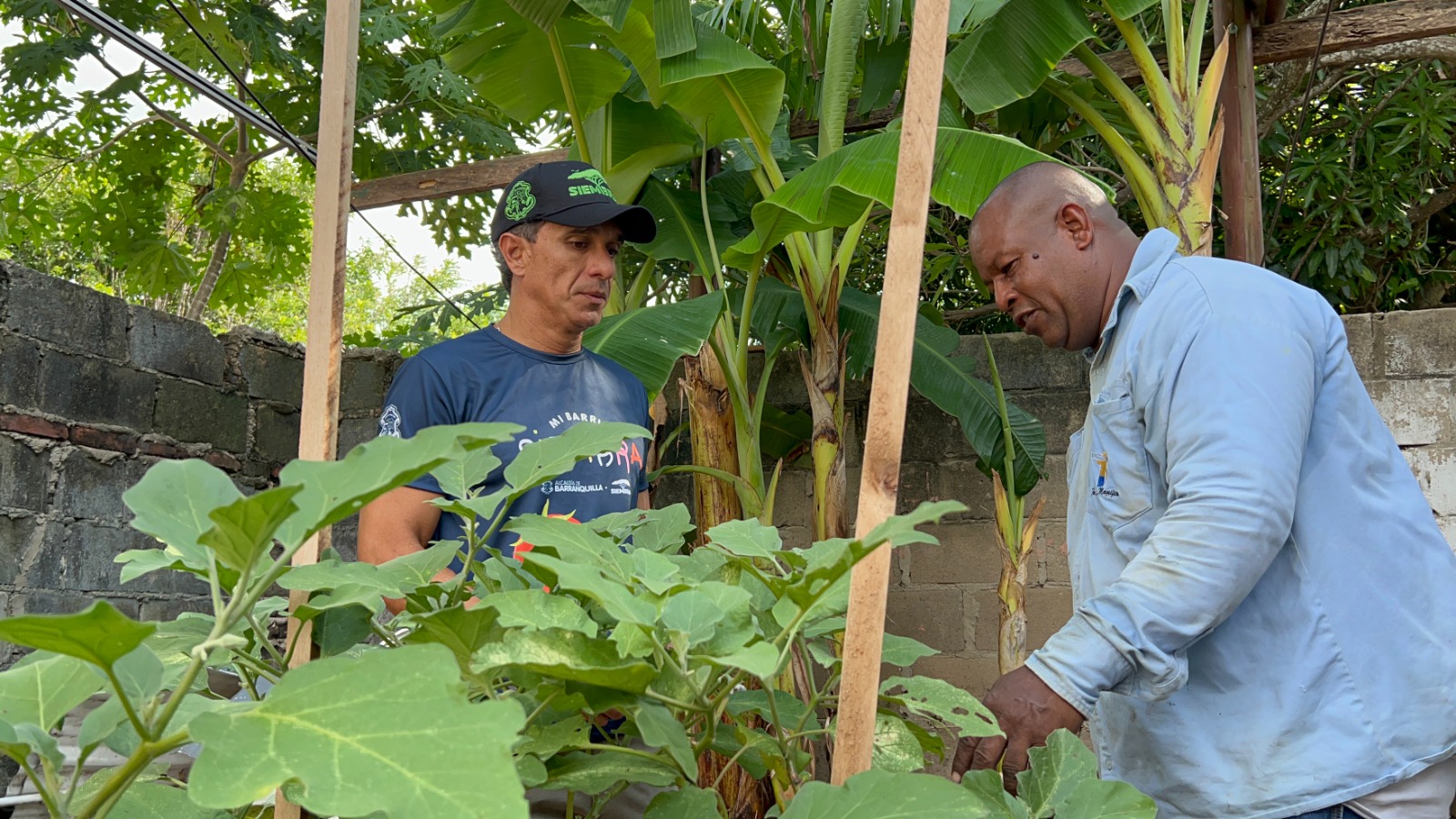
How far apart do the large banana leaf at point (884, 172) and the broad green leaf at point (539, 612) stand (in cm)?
242

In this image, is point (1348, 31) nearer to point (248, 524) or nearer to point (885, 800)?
point (885, 800)

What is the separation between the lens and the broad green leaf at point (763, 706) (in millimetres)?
864

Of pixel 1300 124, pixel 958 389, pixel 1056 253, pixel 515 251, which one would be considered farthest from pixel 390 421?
pixel 1300 124

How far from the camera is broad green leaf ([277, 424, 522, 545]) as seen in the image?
56 cm

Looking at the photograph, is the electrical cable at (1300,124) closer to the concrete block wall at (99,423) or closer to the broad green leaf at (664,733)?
the concrete block wall at (99,423)

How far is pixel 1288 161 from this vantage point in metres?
5.17

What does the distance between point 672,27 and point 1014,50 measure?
1019 mm

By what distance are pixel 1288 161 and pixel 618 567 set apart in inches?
203

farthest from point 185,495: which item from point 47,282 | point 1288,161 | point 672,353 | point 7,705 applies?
point 1288,161

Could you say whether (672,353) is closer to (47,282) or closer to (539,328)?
(539,328)

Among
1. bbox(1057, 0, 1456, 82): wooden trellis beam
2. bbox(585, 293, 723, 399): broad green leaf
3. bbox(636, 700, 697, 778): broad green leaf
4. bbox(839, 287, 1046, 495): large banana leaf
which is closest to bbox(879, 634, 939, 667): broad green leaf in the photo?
bbox(636, 700, 697, 778): broad green leaf

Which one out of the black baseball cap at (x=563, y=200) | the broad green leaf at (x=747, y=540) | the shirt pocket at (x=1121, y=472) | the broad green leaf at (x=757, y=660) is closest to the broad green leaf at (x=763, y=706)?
the broad green leaf at (x=747, y=540)

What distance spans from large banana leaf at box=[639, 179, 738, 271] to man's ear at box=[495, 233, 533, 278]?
1483 millimetres

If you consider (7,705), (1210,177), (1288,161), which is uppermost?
(1288,161)
